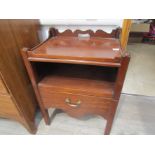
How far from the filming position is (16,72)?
769 mm

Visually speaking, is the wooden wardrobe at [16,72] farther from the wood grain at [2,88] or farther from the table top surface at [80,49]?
the table top surface at [80,49]

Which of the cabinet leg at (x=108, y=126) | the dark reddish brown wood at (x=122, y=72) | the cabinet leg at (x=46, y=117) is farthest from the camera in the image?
the cabinet leg at (x=46, y=117)

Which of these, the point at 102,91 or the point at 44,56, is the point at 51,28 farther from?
the point at 102,91

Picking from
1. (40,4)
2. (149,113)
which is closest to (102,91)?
(40,4)

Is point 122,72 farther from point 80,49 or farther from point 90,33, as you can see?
point 90,33

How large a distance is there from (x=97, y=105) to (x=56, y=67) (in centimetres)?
42

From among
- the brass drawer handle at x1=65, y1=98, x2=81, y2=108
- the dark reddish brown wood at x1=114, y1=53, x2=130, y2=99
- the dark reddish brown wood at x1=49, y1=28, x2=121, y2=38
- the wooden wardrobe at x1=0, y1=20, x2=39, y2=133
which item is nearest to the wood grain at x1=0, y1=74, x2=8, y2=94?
the wooden wardrobe at x1=0, y1=20, x2=39, y2=133

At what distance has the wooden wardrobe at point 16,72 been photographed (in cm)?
66

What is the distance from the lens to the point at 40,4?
20.8 inches

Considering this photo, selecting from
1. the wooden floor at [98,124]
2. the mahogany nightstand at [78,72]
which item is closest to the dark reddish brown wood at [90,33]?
the mahogany nightstand at [78,72]

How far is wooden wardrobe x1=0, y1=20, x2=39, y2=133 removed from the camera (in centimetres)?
66

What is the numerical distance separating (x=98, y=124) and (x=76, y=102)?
427 millimetres

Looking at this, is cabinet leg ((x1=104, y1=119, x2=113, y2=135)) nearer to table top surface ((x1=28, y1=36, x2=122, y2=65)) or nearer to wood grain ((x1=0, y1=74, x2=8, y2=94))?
table top surface ((x1=28, y1=36, x2=122, y2=65))

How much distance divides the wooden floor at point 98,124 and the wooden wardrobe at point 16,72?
0.64 feet
